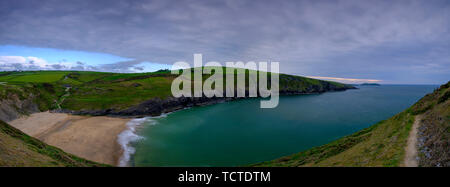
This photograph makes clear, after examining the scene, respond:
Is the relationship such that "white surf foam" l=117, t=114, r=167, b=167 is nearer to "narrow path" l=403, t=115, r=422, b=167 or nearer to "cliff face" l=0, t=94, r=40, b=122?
"cliff face" l=0, t=94, r=40, b=122

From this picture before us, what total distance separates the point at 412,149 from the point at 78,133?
4757 cm

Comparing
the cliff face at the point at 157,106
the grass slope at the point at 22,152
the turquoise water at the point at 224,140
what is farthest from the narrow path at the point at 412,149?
the cliff face at the point at 157,106

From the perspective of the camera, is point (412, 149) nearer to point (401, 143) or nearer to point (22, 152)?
point (401, 143)

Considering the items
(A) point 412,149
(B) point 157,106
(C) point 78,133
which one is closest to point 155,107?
(B) point 157,106

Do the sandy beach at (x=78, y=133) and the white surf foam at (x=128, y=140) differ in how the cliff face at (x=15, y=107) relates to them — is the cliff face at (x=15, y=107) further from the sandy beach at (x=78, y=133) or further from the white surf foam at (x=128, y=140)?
the white surf foam at (x=128, y=140)

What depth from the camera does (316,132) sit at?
126 feet

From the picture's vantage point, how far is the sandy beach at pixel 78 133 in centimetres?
2539

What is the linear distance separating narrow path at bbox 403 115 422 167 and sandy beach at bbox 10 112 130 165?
3071 centimetres

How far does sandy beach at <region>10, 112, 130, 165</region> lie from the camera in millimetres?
25391

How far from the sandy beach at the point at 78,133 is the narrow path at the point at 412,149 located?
30.7 meters

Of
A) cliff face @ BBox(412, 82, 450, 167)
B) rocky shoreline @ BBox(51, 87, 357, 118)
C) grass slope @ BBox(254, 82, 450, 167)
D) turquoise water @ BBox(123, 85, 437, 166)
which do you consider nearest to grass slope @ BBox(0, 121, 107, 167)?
turquoise water @ BBox(123, 85, 437, 166)
